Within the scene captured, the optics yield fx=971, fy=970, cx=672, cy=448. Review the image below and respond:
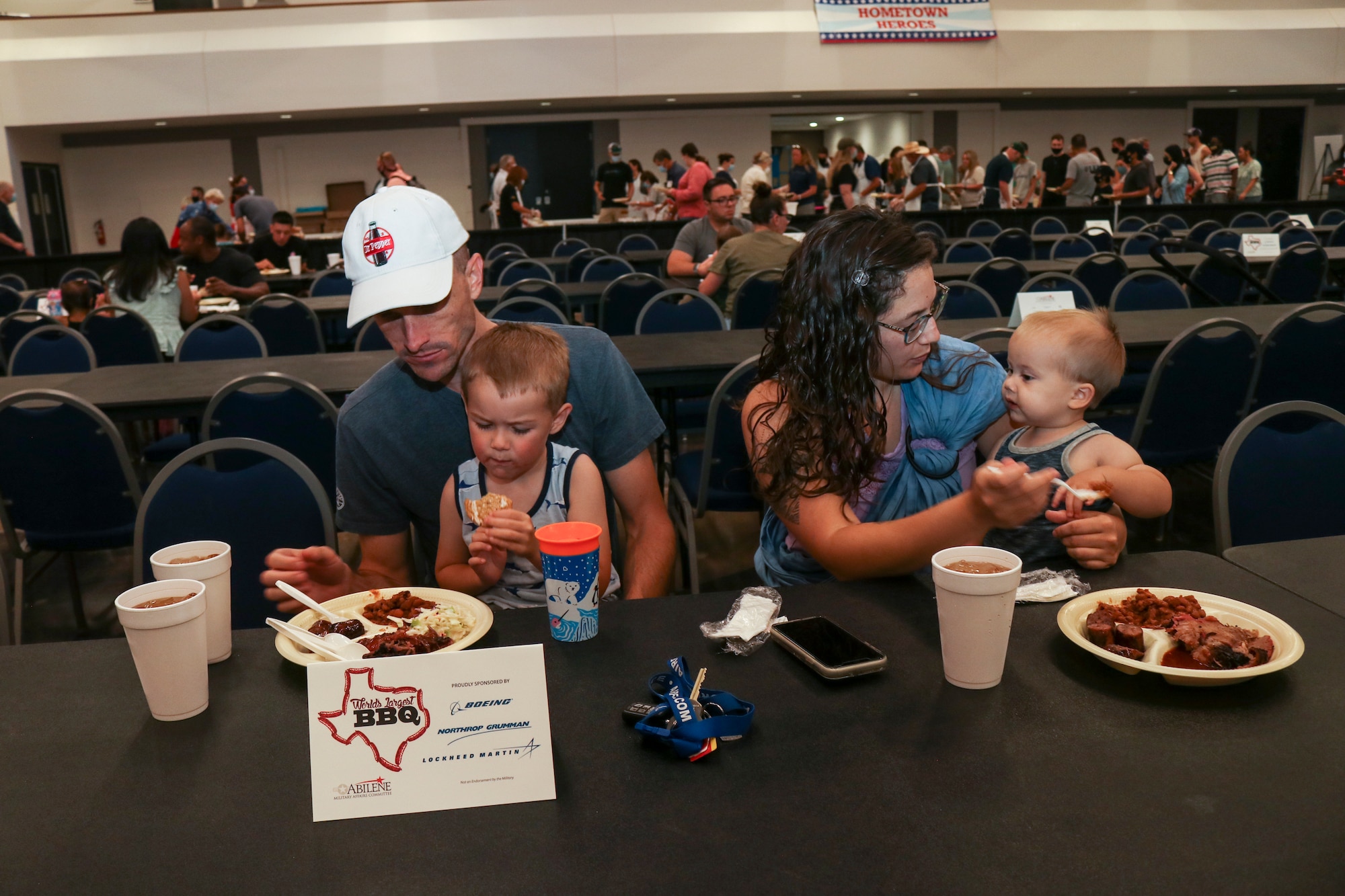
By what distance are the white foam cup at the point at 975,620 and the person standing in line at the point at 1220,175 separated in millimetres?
14213

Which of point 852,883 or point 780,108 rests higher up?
point 780,108

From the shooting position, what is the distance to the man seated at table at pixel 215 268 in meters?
6.54

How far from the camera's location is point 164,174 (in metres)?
16.1

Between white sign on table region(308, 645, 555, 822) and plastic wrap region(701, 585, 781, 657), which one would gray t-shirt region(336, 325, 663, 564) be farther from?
white sign on table region(308, 645, 555, 822)

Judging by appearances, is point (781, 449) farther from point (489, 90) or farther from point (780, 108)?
point (780, 108)

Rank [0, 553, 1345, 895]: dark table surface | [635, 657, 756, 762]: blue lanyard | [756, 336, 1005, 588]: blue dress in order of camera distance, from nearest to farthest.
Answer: [0, 553, 1345, 895]: dark table surface → [635, 657, 756, 762]: blue lanyard → [756, 336, 1005, 588]: blue dress

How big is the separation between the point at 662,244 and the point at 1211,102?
11859 millimetres

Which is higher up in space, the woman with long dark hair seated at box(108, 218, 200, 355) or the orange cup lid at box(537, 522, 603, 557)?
the woman with long dark hair seated at box(108, 218, 200, 355)

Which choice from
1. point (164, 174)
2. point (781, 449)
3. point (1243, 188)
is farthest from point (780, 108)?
point (781, 449)

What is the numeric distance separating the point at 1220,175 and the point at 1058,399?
1362 centimetres

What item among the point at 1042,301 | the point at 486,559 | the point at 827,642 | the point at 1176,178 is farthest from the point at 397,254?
the point at 1176,178

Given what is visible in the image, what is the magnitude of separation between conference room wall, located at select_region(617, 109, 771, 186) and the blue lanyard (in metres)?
15.9

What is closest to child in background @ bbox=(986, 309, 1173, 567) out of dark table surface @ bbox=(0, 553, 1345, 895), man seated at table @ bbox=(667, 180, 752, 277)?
dark table surface @ bbox=(0, 553, 1345, 895)

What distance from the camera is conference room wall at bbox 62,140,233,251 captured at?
52.4ft
